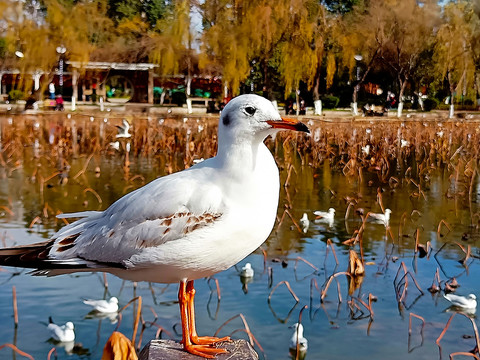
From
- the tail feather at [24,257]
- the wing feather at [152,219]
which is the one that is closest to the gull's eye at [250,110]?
the wing feather at [152,219]

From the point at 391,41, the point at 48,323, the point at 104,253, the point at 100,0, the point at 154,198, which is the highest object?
the point at 100,0

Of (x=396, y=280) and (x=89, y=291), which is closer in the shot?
(x=89, y=291)

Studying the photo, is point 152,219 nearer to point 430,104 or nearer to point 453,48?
point 453,48

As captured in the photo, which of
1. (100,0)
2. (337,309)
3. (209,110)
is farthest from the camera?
(100,0)

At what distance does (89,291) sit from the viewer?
6.32 metres

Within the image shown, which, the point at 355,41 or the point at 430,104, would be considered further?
the point at 430,104

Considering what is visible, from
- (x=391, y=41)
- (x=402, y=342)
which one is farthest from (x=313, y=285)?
(x=391, y=41)

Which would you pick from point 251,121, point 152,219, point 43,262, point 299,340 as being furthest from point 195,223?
point 299,340

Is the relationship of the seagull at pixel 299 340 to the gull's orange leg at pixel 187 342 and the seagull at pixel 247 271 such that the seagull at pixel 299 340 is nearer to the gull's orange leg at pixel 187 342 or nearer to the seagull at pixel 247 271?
the seagull at pixel 247 271

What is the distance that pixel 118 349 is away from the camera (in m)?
2.80

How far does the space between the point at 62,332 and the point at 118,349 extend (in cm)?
254

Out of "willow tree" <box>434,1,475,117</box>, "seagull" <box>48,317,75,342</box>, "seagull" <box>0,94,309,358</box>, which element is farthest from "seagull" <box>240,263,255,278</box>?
"willow tree" <box>434,1,475,117</box>

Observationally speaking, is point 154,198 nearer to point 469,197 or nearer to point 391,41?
point 469,197

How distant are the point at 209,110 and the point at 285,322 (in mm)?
31636
